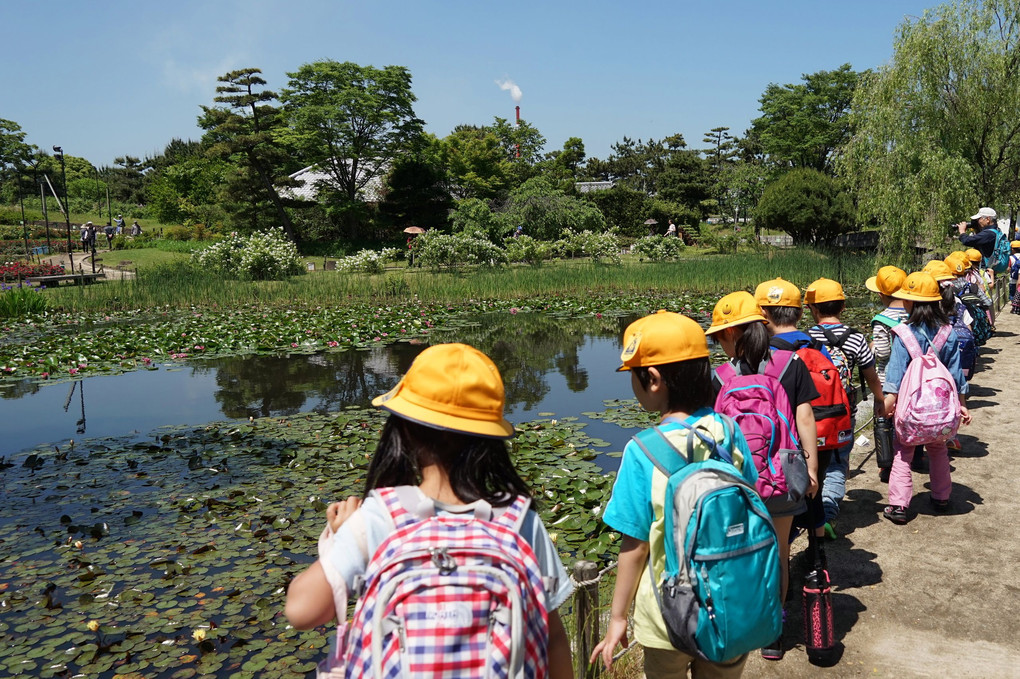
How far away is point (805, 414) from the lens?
2.82m

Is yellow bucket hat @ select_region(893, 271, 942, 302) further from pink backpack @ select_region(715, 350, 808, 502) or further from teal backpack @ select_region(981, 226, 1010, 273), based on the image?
teal backpack @ select_region(981, 226, 1010, 273)

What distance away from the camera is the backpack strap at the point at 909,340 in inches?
160

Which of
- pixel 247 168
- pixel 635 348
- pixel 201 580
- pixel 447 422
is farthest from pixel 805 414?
pixel 247 168

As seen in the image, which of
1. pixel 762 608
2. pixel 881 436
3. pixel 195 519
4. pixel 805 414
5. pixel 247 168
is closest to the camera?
pixel 762 608

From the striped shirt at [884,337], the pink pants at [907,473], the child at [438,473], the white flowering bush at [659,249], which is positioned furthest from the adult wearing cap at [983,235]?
the white flowering bush at [659,249]

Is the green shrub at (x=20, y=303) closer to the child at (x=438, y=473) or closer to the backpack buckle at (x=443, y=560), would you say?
the child at (x=438, y=473)

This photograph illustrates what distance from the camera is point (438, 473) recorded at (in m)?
1.48

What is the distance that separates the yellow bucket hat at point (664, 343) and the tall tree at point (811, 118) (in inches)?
1460

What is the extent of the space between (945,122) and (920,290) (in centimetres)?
1170

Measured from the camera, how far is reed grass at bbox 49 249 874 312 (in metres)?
17.4

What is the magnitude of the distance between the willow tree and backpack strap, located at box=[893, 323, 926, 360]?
11.3m

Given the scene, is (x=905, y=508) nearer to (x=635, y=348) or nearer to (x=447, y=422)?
(x=635, y=348)

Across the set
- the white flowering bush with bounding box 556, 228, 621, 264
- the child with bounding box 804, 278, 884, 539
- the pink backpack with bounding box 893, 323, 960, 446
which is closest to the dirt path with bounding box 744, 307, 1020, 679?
the child with bounding box 804, 278, 884, 539

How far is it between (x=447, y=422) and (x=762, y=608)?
1014 millimetres
